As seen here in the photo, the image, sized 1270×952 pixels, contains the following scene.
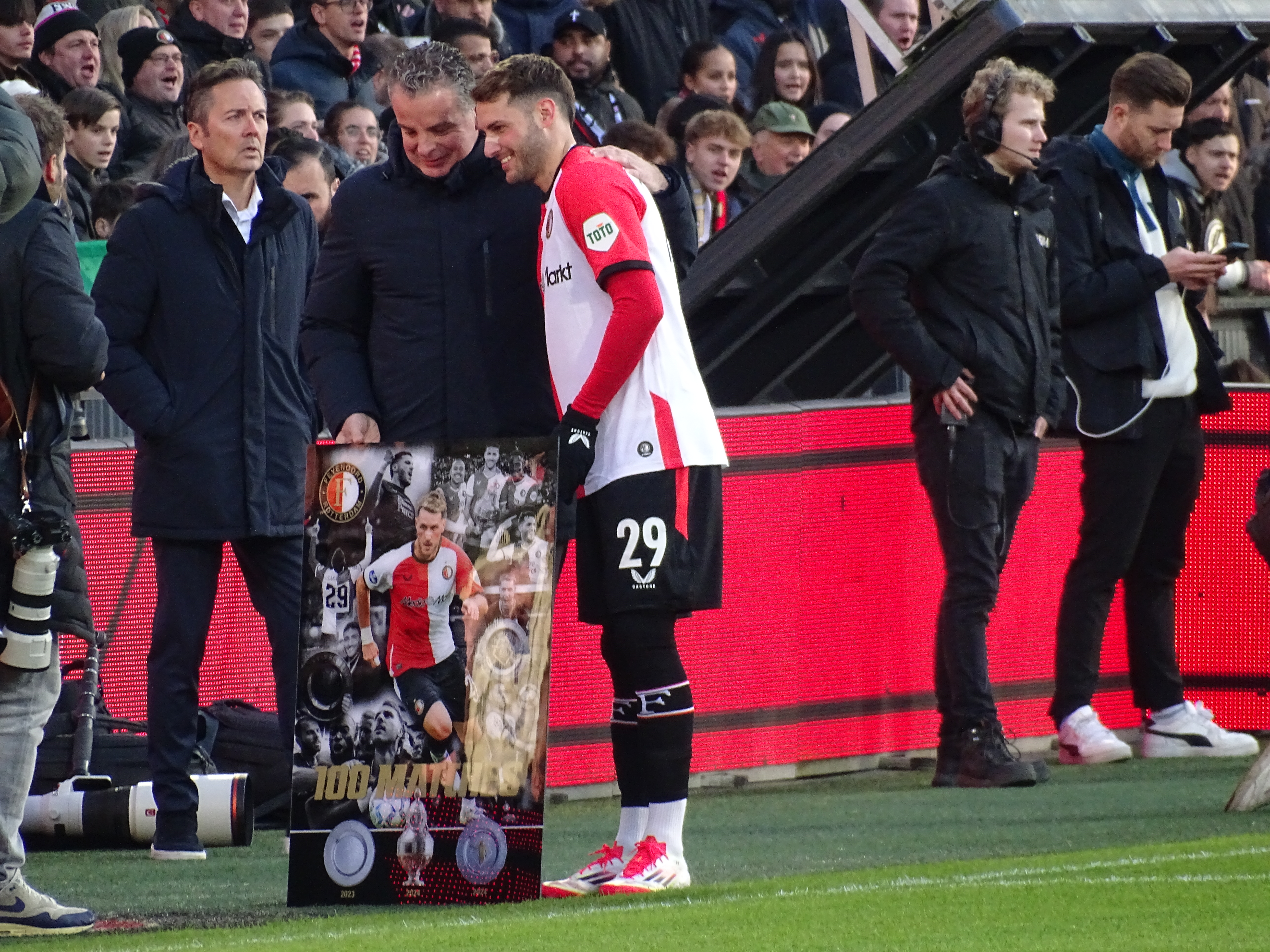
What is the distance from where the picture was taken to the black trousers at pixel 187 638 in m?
7.39

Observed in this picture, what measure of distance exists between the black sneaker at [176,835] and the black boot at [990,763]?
9.45 feet

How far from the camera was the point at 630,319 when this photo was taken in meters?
6.08

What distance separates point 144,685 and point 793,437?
8.66ft

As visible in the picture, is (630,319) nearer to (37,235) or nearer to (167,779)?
(37,235)

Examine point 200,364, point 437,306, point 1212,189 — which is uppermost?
point 1212,189

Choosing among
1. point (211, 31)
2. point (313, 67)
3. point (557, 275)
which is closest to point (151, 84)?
point (211, 31)

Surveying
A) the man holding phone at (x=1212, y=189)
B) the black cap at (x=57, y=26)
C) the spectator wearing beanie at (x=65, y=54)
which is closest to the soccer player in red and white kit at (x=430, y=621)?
the man holding phone at (x=1212, y=189)

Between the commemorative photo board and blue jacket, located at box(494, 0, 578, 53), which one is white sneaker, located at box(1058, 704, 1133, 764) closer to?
the commemorative photo board

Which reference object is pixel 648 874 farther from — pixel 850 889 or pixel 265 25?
pixel 265 25

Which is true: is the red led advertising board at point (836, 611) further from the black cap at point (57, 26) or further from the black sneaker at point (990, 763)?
the black cap at point (57, 26)

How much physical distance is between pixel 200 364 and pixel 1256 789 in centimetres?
375

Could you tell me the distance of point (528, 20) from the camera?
14109 mm

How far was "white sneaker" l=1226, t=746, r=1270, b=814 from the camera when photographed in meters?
7.86

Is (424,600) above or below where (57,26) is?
below
